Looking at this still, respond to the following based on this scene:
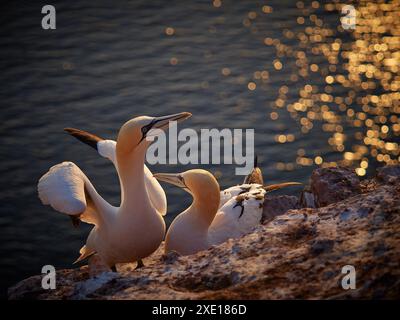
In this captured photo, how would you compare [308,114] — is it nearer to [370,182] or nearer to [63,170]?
[370,182]

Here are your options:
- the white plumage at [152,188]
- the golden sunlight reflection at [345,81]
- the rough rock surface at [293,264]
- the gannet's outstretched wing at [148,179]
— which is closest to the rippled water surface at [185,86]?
the golden sunlight reflection at [345,81]

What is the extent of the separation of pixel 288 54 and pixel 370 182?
8.56m

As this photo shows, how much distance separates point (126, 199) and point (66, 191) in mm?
685

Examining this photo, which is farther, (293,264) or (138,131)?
(138,131)

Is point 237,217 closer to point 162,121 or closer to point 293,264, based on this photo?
point 162,121

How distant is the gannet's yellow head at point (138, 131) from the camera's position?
20.9ft

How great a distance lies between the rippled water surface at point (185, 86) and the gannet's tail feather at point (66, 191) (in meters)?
3.39

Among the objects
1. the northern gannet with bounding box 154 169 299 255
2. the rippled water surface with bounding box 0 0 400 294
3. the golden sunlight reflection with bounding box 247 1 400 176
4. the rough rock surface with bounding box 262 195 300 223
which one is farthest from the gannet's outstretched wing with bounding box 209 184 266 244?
the golden sunlight reflection with bounding box 247 1 400 176

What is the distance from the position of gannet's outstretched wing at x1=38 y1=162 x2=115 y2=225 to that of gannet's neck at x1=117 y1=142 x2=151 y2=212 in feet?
0.86

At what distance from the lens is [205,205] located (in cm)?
689

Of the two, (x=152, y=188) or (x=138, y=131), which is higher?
(x=138, y=131)

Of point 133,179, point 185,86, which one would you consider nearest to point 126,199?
point 133,179

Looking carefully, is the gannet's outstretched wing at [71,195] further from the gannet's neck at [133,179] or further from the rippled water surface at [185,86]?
the rippled water surface at [185,86]

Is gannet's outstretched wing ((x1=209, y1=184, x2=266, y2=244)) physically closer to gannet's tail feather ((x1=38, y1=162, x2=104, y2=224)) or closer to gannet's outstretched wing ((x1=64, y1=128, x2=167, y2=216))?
gannet's outstretched wing ((x1=64, y1=128, x2=167, y2=216))
